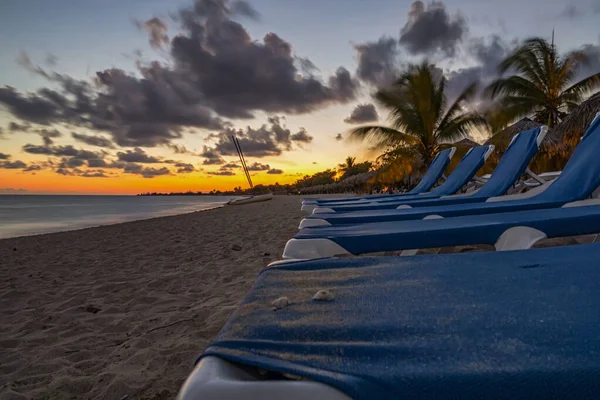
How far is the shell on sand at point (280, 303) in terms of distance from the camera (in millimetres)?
896

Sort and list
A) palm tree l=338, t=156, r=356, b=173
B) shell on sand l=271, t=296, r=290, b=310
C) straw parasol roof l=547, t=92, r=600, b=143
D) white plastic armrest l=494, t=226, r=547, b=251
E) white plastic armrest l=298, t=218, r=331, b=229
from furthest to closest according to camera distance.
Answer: palm tree l=338, t=156, r=356, b=173 → straw parasol roof l=547, t=92, r=600, b=143 → white plastic armrest l=298, t=218, r=331, b=229 → white plastic armrest l=494, t=226, r=547, b=251 → shell on sand l=271, t=296, r=290, b=310

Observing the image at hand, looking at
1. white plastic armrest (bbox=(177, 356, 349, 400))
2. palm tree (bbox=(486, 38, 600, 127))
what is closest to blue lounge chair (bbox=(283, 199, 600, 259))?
white plastic armrest (bbox=(177, 356, 349, 400))

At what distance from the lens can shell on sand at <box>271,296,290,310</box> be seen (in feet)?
2.94

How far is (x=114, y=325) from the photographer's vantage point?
84.4 inches

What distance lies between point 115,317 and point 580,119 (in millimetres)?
10946

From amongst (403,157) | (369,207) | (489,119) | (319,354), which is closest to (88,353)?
(319,354)

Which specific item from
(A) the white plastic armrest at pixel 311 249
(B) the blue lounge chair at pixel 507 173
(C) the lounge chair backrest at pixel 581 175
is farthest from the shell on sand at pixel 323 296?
(B) the blue lounge chair at pixel 507 173

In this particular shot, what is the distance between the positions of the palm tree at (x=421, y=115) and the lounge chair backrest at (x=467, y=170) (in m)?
6.54

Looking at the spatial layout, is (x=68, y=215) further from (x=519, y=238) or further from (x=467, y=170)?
(x=519, y=238)

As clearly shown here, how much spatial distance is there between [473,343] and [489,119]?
13.3 m

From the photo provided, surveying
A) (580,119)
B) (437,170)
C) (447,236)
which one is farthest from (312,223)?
(580,119)

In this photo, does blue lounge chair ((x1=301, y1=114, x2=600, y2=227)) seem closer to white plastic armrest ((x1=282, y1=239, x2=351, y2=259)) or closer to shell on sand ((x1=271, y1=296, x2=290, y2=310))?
white plastic armrest ((x1=282, y1=239, x2=351, y2=259))

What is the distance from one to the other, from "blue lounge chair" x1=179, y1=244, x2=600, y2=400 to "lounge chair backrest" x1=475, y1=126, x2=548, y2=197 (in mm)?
3233

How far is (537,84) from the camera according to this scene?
42.8ft
